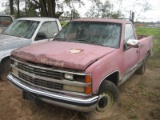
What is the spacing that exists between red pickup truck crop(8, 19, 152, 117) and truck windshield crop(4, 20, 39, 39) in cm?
181

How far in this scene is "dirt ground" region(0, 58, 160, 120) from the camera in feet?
13.0

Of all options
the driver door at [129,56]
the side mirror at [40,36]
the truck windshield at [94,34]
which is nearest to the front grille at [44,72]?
the truck windshield at [94,34]

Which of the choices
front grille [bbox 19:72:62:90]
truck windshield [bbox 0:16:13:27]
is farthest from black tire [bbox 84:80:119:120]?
truck windshield [bbox 0:16:13:27]

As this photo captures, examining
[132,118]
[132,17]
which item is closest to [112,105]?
[132,118]

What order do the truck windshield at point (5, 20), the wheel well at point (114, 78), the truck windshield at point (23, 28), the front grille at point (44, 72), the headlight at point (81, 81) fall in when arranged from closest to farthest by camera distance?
1. the headlight at point (81, 81)
2. the front grille at point (44, 72)
3. the wheel well at point (114, 78)
4. the truck windshield at point (23, 28)
5. the truck windshield at point (5, 20)

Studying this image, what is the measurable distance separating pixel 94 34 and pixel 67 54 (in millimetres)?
1164

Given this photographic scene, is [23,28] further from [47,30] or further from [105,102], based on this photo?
[105,102]

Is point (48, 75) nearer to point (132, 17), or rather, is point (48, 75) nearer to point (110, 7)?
point (132, 17)

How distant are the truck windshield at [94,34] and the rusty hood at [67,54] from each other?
0.84 feet

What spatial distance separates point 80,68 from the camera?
3125mm

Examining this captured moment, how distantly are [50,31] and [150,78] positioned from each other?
3541 mm

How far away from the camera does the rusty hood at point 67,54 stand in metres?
3.23

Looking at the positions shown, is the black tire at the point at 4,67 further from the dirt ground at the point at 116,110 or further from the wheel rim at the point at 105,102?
the wheel rim at the point at 105,102

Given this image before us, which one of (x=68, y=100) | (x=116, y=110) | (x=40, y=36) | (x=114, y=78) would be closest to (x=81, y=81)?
(x=68, y=100)
